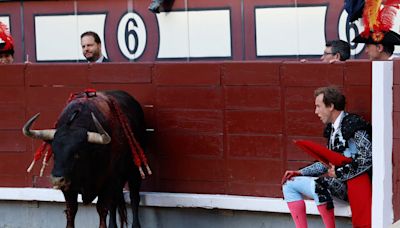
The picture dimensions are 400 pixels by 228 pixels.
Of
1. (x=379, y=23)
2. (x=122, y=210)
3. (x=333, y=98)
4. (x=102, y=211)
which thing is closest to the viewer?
(x=333, y=98)

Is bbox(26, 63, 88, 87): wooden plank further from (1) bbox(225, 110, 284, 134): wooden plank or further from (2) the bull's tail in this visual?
(1) bbox(225, 110, 284, 134): wooden plank

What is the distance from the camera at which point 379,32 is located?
21.9 ft

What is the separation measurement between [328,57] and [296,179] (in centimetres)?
83

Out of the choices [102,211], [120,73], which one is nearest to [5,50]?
[120,73]

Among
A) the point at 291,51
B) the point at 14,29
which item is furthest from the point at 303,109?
the point at 14,29

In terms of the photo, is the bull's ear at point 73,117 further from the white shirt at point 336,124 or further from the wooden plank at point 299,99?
the white shirt at point 336,124

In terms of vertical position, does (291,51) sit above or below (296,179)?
above

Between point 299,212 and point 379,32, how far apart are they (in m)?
1.05

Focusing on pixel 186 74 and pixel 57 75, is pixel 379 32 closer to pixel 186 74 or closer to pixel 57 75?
pixel 186 74

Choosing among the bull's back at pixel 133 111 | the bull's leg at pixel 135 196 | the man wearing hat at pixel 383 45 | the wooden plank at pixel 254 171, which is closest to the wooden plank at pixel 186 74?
the bull's back at pixel 133 111

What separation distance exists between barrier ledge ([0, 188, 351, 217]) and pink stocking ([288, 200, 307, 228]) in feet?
0.63

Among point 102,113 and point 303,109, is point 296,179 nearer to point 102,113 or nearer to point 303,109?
point 303,109

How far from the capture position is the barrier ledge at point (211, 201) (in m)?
6.91

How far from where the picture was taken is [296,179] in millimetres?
6594
